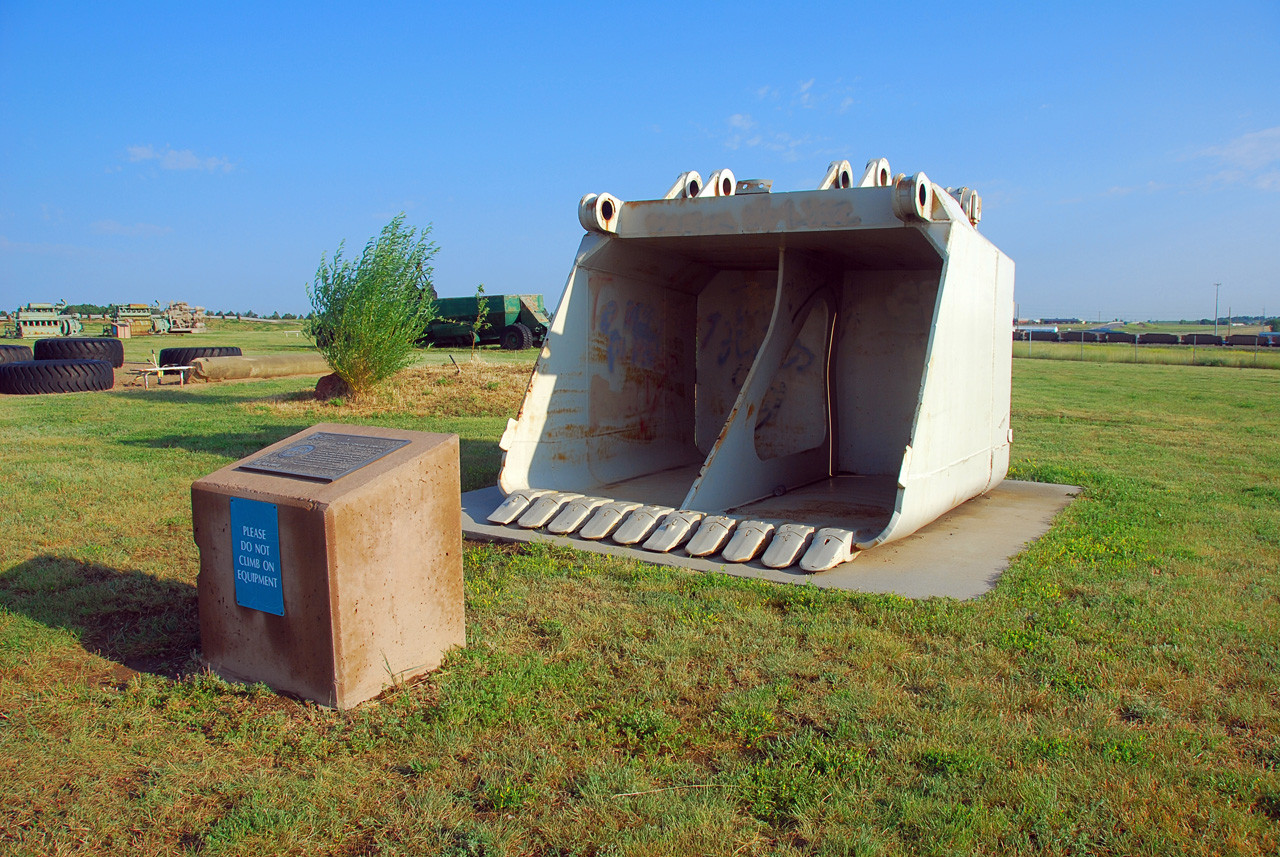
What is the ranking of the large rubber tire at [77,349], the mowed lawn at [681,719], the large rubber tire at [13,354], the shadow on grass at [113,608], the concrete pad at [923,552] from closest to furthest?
the mowed lawn at [681,719]
the shadow on grass at [113,608]
the concrete pad at [923,552]
the large rubber tire at [77,349]
the large rubber tire at [13,354]

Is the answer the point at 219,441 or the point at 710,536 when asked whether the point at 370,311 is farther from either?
the point at 710,536

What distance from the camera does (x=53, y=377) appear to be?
1662 centimetres

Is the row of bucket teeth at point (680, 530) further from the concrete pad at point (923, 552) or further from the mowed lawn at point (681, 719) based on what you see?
the mowed lawn at point (681, 719)

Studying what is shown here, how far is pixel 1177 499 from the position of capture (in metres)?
7.54

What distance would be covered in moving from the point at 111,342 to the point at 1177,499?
77.0ft

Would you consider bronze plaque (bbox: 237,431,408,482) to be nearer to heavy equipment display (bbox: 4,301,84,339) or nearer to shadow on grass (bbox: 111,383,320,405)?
shadow on grass (bbox: 111,383,320,405)

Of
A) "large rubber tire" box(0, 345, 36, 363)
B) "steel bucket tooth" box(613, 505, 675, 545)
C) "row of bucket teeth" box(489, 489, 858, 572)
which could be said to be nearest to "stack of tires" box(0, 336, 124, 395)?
"large rubber tire" box(0, 345, 36, 363)

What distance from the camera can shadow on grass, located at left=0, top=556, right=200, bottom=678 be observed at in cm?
400

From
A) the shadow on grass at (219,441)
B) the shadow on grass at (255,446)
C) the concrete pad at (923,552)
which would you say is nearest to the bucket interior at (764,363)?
the concrete pad at (923,552)

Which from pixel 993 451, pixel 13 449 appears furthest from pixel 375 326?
pixel 993 451

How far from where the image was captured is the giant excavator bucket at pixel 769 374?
18.6 ft

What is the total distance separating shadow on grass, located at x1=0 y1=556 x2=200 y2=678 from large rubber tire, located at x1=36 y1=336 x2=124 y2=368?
17.6 meters

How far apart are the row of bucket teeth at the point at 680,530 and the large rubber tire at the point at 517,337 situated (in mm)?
22991

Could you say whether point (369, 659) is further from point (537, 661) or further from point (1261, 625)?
point (1261, 625)
